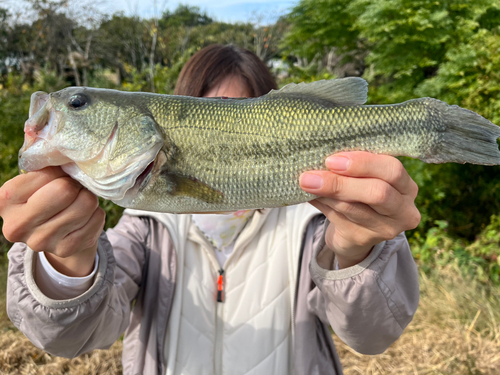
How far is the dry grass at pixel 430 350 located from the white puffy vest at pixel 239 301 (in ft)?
7.55

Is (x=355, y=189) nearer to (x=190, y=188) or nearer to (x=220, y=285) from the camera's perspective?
(x=190, y=188)

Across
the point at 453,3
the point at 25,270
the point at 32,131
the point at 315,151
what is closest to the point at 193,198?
the point at 315,151

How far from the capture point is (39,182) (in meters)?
1.50

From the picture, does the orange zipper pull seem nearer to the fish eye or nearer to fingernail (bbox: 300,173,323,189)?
fingernail (bbox: 300,173,323,189)

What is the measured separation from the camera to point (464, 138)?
5.40 feet

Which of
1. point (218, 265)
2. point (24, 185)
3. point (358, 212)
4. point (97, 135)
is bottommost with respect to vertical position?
point (218, 265)

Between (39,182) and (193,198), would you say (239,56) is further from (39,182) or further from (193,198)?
(39,182)

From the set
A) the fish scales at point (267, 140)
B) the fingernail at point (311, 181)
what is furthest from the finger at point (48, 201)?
the fingernail at point (311, 181)

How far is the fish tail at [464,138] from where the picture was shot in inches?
63.4

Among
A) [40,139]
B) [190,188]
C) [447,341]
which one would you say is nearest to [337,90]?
[190,188]

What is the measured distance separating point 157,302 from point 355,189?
5.34 ft

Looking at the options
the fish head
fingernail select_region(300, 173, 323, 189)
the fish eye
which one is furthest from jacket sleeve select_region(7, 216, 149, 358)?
fingernail select_region(300, 173, 323, 189)

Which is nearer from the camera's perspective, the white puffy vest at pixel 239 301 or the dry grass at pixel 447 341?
the white puffy vest at pixel 239 301

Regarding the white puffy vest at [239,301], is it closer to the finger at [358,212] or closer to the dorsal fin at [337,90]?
the finger at [358,212]
